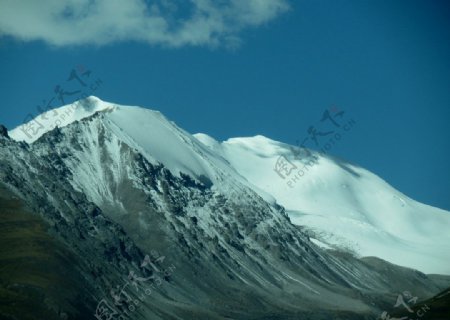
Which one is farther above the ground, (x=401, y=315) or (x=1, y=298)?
(x=401, y=315)

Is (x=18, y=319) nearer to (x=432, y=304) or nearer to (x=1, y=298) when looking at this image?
(x=1, y=298)

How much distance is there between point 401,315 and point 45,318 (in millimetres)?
90507

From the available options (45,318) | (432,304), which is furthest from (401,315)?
(45,318)

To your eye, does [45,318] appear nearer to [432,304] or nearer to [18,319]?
[18,319]

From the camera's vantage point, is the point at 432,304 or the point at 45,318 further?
the point at 45,318

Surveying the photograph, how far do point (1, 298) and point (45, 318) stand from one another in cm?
1233

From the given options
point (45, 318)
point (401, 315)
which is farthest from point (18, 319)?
point (401, 315)

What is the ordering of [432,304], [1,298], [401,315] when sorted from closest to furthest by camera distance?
1. [401,315]
2. [432,304]
3. [1,298]

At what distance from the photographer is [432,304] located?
589ft

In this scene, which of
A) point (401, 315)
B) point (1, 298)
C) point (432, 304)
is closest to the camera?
point (401, 315)

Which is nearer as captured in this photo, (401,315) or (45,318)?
(401,315)

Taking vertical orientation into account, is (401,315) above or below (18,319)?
above

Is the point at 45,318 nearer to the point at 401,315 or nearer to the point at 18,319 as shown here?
the point at 18,319

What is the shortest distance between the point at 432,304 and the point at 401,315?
14.7 metres
